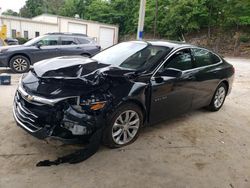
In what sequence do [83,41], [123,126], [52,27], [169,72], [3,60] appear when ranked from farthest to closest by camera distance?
[52,27], [83,41], [3,60], [169,72], [123,126]

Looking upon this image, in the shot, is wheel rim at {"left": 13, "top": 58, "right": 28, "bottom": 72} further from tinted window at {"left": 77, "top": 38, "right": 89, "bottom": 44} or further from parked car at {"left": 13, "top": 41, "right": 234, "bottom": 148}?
parked car at {"left": 13, "top": 41, "right": 234, "bottom": 148}

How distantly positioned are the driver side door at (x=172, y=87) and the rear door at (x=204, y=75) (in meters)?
0.18

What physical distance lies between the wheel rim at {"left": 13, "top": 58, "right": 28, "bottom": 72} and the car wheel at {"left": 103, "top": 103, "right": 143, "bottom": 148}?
240 inches

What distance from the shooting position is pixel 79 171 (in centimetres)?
278

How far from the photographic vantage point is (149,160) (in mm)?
3139

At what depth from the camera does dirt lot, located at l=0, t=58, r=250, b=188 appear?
267cm

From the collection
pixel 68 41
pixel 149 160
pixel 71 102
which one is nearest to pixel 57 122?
pixel 71 102

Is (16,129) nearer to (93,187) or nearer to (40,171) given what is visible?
(40,171)

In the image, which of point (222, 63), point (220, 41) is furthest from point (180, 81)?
point (220, 41)

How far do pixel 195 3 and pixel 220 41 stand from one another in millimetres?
4861

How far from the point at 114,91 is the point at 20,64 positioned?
620cm

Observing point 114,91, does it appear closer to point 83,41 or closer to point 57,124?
point 57,124

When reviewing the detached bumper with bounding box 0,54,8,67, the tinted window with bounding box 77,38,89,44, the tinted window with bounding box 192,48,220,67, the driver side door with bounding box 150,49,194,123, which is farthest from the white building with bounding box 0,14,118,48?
the driver side door with bounding box 150,49,194,123

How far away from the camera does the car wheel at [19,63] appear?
26.3 feet
